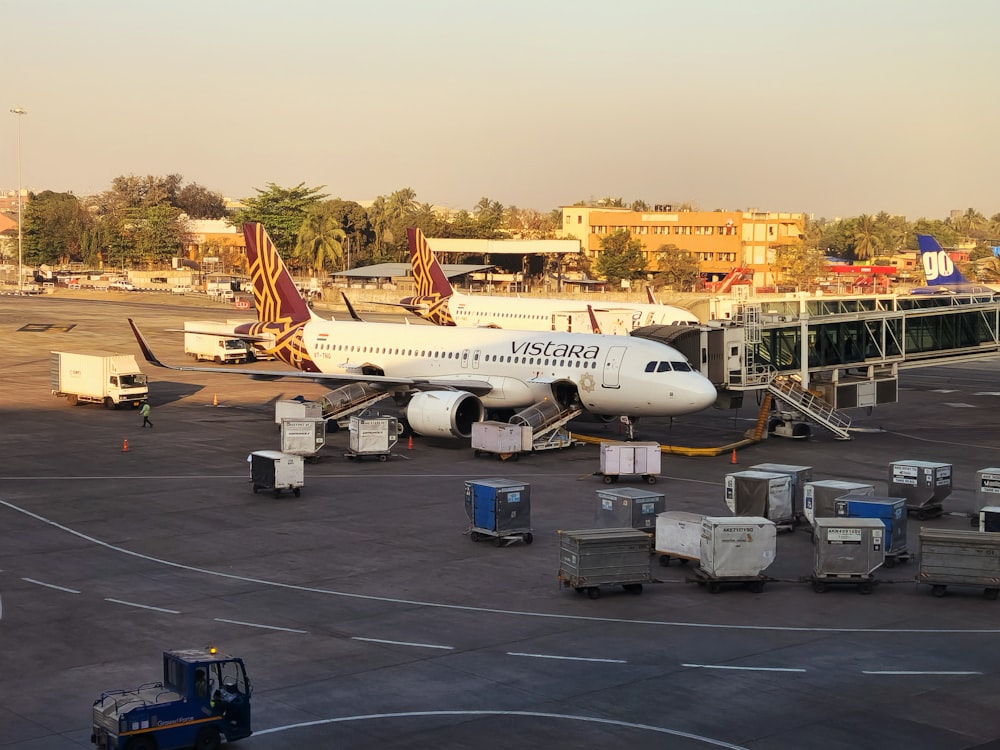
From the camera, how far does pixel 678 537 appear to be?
35188 millimetres

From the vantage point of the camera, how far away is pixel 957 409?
70812mm

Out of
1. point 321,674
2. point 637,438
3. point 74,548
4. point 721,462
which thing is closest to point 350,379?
point 637,438

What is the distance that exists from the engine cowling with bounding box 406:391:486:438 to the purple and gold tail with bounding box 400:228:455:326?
40144 millimetres

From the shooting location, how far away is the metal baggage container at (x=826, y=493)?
124ft

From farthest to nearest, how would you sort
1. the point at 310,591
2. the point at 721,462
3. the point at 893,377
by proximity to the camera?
the point at 893,377
the point at 721,462
the point at 310,591

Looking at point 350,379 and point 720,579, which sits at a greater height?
point 350,379

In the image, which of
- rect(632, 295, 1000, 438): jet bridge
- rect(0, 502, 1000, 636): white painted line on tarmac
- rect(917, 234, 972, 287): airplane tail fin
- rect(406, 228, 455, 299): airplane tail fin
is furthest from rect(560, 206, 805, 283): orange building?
rect(0, 502, 1000, 636): white painted line on tarmac

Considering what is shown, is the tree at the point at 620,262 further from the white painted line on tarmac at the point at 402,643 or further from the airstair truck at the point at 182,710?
the airstair truck at the point at 182,710

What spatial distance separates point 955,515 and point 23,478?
34280 millimetres

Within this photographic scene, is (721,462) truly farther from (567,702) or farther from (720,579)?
(567,702)

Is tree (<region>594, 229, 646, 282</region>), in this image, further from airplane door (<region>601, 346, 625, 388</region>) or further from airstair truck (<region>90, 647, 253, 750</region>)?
airstair truck (<region>90, 647, 253, 750</region>)

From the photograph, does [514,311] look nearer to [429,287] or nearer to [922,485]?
[429,287]

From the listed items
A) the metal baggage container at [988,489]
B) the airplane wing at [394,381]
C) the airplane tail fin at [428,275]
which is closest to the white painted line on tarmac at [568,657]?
the metal baggage container at [988,489]

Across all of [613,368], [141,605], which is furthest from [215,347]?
[141,605]
